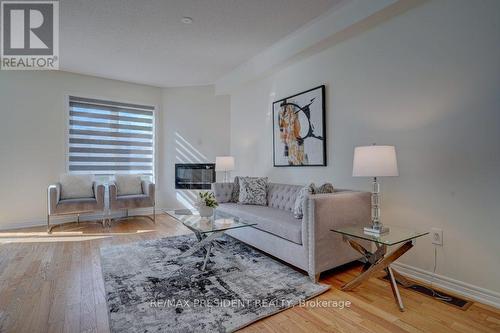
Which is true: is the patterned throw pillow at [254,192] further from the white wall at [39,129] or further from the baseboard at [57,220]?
the baseboard at [57,220]

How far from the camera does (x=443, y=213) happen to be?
2248mm

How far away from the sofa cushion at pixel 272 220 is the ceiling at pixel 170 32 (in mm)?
2288

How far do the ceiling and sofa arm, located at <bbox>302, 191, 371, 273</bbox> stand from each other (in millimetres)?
2056

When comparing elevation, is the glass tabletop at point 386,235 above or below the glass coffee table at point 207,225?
above

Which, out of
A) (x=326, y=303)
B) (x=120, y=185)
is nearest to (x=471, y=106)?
(x=326, y=303)

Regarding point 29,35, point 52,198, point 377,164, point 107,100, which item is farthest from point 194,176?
point 377,164


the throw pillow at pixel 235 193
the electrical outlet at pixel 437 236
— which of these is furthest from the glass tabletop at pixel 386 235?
the throw pillow at pixel 235 193

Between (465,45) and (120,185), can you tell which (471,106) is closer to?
(465,45)

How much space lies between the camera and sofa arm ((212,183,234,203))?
402cm

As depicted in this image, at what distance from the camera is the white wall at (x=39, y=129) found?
13.7 ft

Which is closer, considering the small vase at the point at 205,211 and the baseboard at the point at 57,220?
the small vase at the point at 205,211

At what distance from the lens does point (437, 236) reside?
2.28 m

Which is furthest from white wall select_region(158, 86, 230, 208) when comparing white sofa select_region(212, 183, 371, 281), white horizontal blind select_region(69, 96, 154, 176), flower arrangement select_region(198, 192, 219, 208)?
white sofa select_region(212, 183, 371, 281)

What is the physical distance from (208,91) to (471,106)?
453 centimetres
